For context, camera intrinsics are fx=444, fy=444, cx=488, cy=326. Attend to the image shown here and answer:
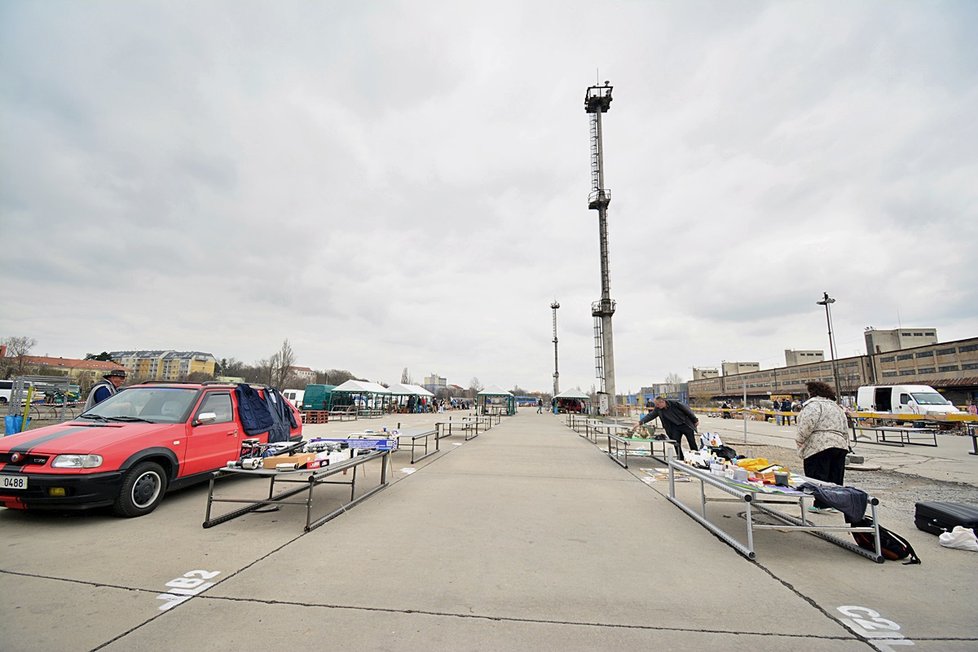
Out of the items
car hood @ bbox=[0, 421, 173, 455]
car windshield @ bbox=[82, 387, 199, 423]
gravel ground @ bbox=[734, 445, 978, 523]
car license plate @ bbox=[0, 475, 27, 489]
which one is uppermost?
car windshield @ bbox=[82, 387, 199, 423]

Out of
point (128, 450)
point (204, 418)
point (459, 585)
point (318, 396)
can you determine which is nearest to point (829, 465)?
point (459, 585)

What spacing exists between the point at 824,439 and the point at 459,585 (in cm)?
454

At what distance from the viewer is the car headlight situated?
15.0 feet

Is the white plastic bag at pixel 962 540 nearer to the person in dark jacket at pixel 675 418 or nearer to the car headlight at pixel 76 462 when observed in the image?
the person in dark jacket at pixel 675 418

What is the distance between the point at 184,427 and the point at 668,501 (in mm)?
6870

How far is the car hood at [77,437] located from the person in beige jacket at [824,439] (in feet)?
25.3

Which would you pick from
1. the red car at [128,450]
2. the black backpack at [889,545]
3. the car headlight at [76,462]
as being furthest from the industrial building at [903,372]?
the car headlight at [76,462]

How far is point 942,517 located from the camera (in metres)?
4.89

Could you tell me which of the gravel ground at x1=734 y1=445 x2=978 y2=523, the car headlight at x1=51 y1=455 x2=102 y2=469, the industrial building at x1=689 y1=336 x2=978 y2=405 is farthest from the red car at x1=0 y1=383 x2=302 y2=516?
the industrial building at x1=689 y1=336 x2=978 y2=405

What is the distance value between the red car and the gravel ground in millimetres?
9213

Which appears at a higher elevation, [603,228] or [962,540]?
[603,228]

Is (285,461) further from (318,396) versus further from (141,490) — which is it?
(318,396)

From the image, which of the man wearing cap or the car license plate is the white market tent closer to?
the man wearing cap

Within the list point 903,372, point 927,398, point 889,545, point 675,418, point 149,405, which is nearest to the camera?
point 889,545
